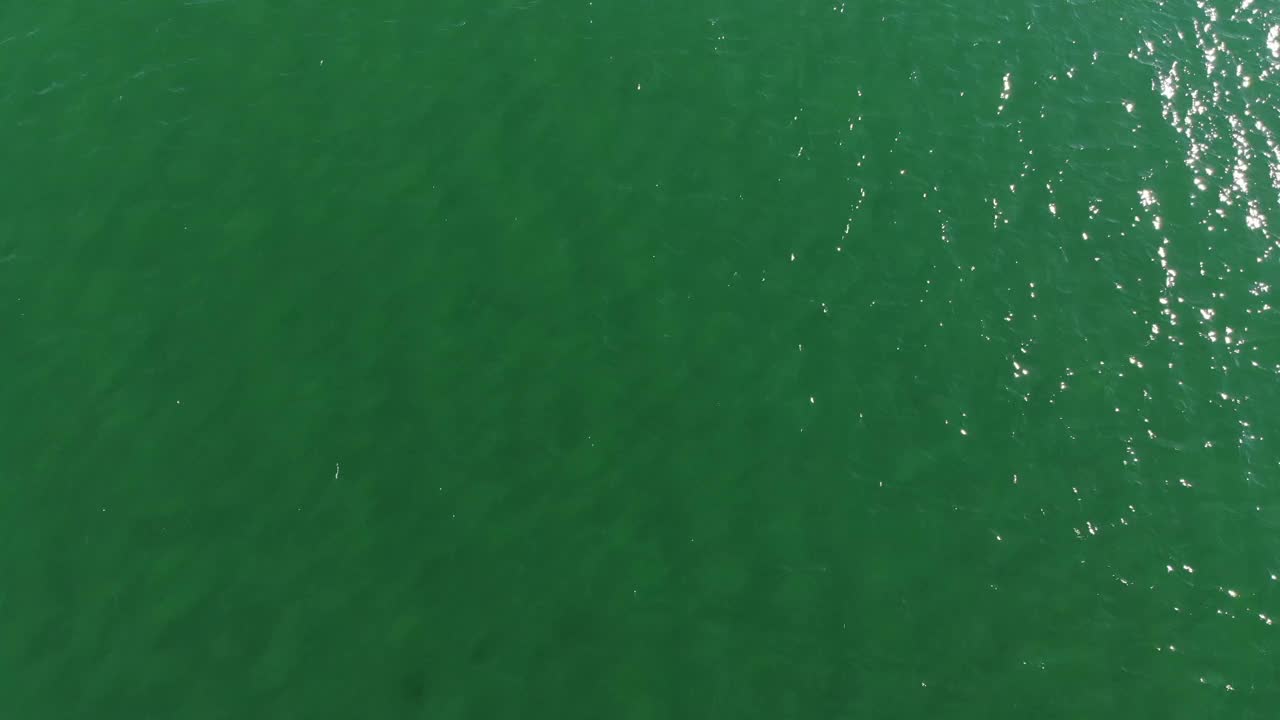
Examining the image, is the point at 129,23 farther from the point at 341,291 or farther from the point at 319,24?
the point at 341,291

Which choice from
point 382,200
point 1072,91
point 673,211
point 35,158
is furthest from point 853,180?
point 35,158

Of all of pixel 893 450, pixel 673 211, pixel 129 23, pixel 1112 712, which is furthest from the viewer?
pixel 129 23

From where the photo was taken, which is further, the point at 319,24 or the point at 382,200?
the point at 319,24

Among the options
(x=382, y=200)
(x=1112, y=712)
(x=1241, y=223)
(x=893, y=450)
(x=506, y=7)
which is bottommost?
(x=1112, y=712)

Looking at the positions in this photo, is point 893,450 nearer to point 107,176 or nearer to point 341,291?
point 341,291

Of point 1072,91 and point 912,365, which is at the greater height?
point 1072,91

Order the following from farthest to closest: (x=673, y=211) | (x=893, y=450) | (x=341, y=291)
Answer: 1. (x=673, y=211)
2. (x=341, y=291)
3. (x=893, y=450)
